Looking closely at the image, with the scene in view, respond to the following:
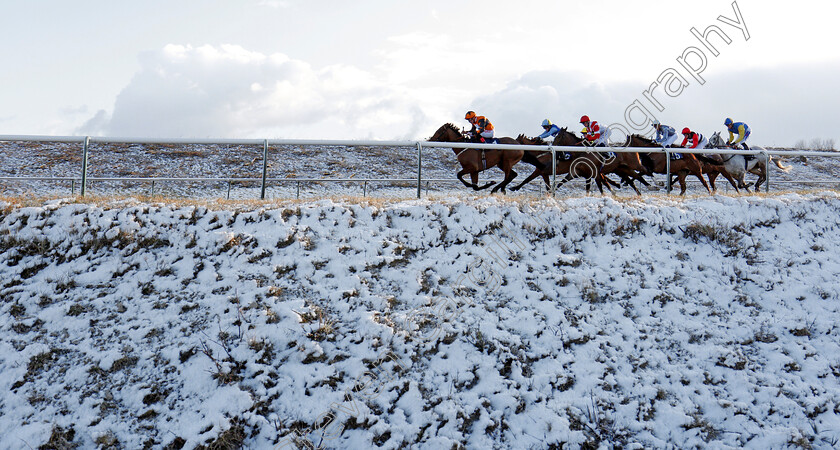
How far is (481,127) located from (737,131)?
848cm

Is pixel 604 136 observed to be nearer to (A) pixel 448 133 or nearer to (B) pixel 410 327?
(A) pixel 448 133

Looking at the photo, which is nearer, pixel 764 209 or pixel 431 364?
pixel 431 364

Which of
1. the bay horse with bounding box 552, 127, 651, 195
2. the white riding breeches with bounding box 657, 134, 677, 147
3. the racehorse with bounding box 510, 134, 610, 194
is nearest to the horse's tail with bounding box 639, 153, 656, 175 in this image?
the bay horse with bounding box 552, 127, 651, 195

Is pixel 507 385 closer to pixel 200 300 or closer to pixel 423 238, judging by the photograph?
pixel 423 238

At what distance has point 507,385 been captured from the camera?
521cm

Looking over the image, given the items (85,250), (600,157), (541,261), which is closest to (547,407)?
(541,261)

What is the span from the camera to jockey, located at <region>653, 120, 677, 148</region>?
1527cm

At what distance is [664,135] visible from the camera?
50.8 ft

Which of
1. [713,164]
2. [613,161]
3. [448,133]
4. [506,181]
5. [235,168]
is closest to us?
[506,181]

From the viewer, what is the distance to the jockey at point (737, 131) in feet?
52.7

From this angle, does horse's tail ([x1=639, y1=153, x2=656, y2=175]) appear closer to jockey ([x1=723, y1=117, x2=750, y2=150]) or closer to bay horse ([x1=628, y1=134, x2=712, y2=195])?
bay horse ([x1=628, y1=134, x2=712, y2=195])

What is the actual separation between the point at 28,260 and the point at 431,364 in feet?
15.8

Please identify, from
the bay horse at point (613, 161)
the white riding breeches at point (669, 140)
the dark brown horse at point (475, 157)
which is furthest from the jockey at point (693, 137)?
the dark brown horse at point (475, 157)

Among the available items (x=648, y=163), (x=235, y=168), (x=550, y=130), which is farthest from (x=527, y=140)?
(x=235, y=168)
